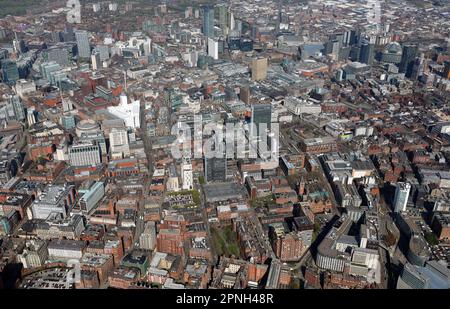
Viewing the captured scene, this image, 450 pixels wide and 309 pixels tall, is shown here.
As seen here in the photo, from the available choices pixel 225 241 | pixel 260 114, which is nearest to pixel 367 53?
pixel 260 114

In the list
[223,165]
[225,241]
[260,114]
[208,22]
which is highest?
[208,22]

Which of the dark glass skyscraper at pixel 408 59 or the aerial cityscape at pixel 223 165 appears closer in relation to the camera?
the aerial cityscape at pixel 223 165

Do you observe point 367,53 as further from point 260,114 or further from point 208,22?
point 260,114

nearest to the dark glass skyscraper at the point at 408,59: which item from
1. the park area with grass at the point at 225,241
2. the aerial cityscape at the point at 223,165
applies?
the aerial cityscape at the point at 223,165

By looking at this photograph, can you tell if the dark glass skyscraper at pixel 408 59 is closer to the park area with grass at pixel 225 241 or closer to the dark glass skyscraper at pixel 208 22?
the dark glass skyscraper at pixel 208 22

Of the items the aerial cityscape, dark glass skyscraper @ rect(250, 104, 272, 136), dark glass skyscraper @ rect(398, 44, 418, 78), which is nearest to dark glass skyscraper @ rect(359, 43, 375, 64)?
the aerial cityscape

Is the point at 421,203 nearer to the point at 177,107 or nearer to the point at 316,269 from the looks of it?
the point at 316,269

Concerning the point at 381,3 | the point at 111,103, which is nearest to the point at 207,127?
the point at 111,103

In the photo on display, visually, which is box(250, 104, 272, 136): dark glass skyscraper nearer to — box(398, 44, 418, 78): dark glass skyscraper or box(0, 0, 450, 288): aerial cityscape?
box(0, 0, 450, 288): aerial cityscape
